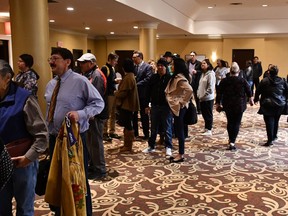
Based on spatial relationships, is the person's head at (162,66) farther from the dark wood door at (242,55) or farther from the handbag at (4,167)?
the dark wood door at (242,55)

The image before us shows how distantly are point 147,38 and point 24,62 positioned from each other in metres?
7.08

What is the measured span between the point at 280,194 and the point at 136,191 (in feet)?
5.77

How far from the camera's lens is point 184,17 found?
14.6m

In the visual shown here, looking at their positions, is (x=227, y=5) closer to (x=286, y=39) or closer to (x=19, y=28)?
(x=286, y=39)

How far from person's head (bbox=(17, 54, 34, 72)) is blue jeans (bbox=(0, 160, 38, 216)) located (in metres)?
2.92

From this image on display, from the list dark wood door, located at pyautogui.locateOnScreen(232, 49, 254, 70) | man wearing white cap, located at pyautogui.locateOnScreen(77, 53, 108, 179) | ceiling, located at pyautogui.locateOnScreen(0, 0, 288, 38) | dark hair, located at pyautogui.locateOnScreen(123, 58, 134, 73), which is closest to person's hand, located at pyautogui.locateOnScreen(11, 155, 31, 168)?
man wearing white cap, located at pyautogui.locateOnScreen(77, 53, 108, 179)

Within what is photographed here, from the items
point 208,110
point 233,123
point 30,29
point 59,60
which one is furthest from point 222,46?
point 59,60

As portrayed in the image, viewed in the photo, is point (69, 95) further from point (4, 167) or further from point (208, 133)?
point (208, 133)

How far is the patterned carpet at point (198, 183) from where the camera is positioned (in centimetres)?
385

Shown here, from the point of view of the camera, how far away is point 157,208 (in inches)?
152

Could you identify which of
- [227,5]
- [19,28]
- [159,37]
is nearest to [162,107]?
[19,28]

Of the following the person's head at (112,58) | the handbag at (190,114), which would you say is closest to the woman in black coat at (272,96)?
the handbag at (190,114)

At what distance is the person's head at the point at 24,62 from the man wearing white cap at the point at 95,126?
1046 millimetres

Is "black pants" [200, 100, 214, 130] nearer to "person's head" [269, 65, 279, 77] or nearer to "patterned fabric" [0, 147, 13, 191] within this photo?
"person's head" [269, 65, 279, 77]
